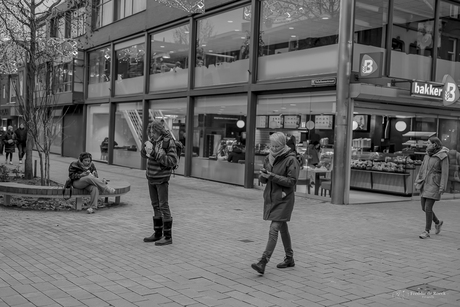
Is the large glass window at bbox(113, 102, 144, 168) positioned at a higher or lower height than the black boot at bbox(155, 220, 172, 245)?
higher

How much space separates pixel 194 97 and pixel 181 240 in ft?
37.8

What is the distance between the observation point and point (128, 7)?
76.7ft

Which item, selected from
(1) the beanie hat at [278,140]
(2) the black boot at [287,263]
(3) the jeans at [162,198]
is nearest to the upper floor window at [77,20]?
(3) the jeans at [162,198]

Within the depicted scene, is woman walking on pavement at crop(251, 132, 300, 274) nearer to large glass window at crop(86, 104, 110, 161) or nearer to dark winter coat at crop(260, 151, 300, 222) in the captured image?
dark winter coat at crop(260, 151, 300, 222)

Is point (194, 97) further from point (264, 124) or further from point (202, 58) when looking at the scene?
point (264, 124)

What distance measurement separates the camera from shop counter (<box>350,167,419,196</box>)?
14953mm

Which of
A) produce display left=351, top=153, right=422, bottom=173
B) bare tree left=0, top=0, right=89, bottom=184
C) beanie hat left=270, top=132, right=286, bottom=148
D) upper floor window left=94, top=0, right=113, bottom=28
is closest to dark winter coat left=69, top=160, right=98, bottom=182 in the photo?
bare tree left=0, top=0, right=89, bottom=184

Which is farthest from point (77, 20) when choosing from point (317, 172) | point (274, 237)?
point (274, 237)

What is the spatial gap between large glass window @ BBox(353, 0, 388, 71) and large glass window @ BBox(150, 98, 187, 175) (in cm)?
818

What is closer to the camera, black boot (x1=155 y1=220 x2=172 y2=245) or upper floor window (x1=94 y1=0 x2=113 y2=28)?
black boot (x1=155 y1=220 x2=172 y2=245)

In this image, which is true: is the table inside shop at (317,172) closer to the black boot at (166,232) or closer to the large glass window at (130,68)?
the black boot at (166,232)

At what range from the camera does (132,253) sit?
679 centimetres

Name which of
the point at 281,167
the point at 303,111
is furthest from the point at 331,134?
the point at 281,167

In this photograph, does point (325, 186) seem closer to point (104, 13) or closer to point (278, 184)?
point (278, 184)
